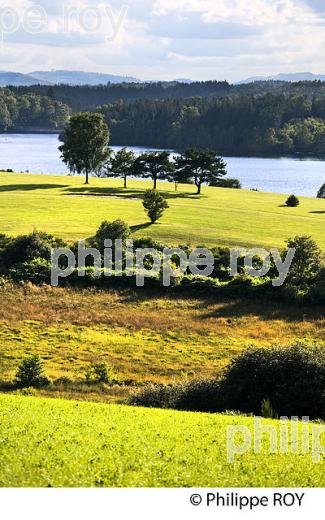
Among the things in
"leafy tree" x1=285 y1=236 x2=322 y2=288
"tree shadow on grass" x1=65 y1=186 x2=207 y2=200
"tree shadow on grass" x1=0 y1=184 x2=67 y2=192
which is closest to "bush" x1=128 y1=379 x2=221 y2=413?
"leafy tree" x1=285 y1=236 x2=322 y2=288

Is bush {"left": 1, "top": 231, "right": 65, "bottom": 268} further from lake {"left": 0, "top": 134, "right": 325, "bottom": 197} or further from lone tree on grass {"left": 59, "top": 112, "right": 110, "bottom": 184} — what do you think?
lake {"left": 0, "top": 134, "right": 325, "bottom": 197}

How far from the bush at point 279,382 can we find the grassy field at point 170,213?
3672 cm

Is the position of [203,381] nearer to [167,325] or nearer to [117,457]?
[117,457]

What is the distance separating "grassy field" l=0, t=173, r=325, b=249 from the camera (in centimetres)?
6656

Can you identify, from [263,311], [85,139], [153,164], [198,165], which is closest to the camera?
[263,311]

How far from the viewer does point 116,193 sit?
306 feet

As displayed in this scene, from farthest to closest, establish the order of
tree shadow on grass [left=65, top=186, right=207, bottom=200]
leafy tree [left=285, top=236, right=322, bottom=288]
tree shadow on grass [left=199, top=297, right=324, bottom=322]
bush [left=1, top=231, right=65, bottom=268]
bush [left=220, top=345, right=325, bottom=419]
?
tree shadow on grass [left=65, top=186, right=207, bottom=200] → bush [left=1, top=231, right=65, bottom=268] → leafy tree [left=285, top=236, right=322, bottom=288] → tree shadow on grass [left=199, top=297, right=324, bottom=322] → bush [left=220, top=345, right=325, bottom=419]

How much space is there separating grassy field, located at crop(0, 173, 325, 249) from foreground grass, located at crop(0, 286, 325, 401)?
14365 mm

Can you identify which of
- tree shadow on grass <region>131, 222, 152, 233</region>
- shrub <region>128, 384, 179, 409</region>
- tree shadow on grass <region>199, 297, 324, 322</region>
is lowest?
tree shadow on grass <region>199, 297, 324, 322</region>

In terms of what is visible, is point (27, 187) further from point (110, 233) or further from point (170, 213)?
point (110, 233)

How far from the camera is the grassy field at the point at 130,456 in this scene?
15305 millimetres

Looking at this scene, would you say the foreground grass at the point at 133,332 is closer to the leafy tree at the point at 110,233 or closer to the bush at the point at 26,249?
the bush at the point at 26,249

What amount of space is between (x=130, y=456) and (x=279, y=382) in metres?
11.4

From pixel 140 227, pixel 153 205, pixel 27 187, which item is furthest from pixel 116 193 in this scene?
pixel 140 227
